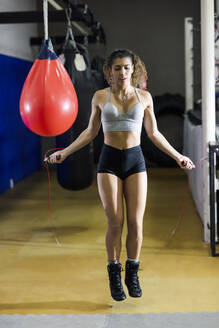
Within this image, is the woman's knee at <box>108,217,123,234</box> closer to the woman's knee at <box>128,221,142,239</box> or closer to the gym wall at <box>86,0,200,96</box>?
the woman's knee at <box>128,221,142,239</box>

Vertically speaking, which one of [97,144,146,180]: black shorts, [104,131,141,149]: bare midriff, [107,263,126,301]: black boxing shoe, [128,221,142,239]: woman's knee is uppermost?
[104,131,141,149]: bare midriff

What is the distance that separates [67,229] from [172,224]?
42.0 inches

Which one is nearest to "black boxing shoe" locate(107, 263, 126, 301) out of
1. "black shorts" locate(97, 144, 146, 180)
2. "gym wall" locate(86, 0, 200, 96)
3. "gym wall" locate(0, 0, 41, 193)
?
"black shorts" locate(97, 144, 146, 180)

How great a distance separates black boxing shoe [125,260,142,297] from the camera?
9.05 feet

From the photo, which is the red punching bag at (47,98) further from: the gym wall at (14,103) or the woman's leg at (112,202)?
the gym wall at (14,103)

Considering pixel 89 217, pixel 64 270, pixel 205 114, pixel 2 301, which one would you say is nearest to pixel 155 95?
pixel 89 217

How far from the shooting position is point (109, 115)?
258 centimetres

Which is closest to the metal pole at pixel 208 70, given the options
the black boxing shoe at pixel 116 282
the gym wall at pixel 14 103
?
the black boxing shoe at pixel 116 282

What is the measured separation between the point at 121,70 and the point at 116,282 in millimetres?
1297

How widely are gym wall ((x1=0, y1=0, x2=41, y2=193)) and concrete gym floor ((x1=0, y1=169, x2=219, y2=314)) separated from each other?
114 cm

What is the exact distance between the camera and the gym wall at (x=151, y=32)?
8.19 m

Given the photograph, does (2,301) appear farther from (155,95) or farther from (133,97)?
(155,95)

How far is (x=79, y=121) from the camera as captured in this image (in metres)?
4.81

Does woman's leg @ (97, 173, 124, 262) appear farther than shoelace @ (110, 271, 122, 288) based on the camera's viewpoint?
No
